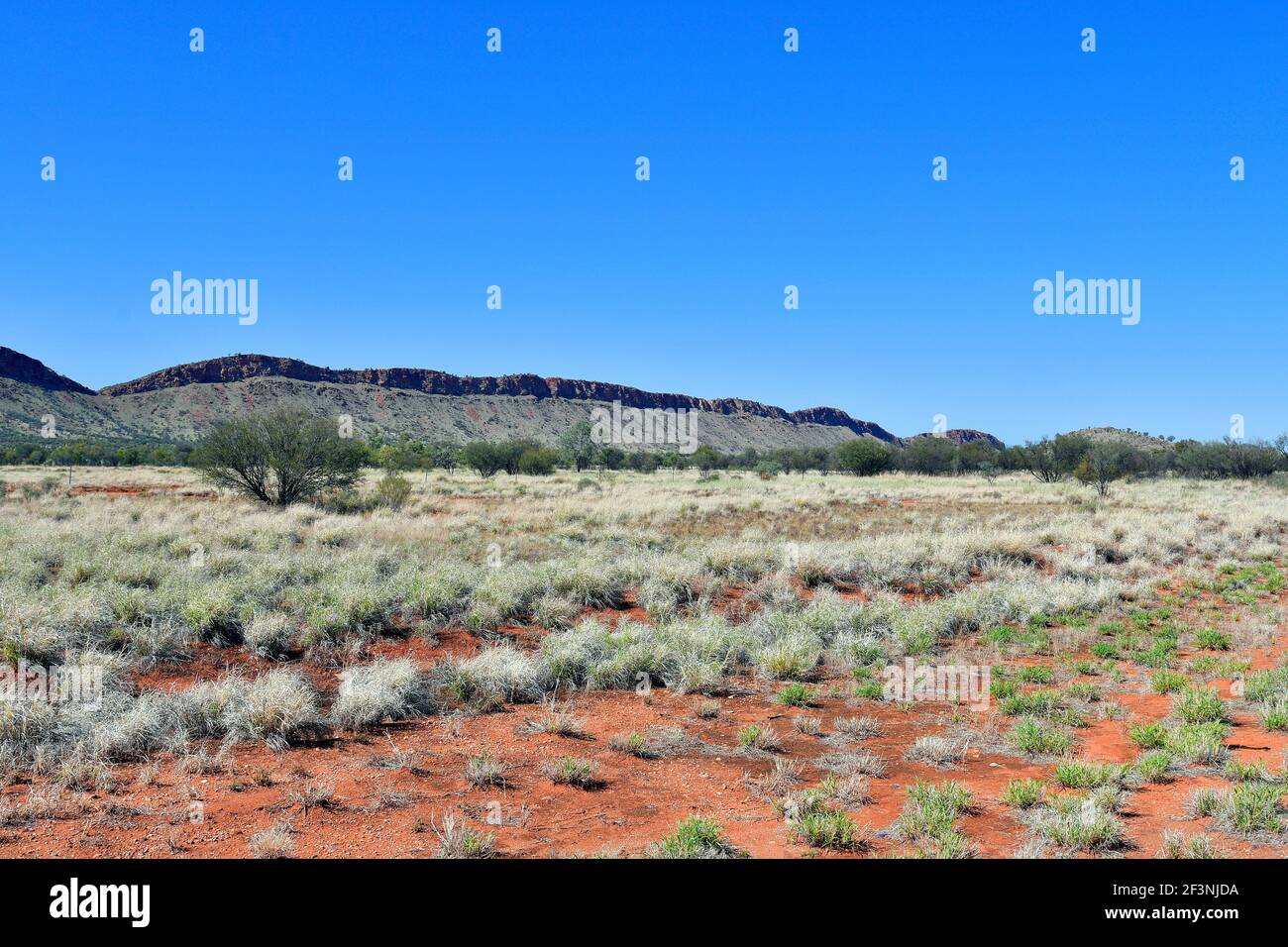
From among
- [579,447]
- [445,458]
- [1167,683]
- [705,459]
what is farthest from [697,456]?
[1167,683]

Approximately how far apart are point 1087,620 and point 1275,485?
156 feet

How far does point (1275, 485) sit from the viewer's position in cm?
4538

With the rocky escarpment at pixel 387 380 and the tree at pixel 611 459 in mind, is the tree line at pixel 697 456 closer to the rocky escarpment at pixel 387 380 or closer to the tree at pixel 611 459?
the tree at pixel 611 459

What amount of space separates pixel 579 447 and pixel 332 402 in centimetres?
7708

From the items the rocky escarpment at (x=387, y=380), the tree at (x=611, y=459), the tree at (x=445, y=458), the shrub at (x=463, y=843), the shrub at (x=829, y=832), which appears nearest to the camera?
the shrub at (x=463, y=843)

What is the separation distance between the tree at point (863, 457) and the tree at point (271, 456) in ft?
165

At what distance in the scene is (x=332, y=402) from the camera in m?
125

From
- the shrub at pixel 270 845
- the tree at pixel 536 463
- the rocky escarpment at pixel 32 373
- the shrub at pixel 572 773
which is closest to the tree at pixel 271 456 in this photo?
the shrub at pixel 572 773

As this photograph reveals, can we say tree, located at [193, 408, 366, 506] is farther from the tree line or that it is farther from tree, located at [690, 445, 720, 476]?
tree, located at [690, 445, 720, 476]

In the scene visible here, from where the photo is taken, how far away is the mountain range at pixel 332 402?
10506 centimetres

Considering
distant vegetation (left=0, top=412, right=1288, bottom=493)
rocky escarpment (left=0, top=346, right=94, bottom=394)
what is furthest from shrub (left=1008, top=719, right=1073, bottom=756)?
rocky escarpment (left=0, top=346, right=94, bottom=394)

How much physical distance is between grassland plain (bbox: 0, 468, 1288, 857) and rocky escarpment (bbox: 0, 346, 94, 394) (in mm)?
132593

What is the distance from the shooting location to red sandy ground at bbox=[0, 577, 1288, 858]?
14.5 feet

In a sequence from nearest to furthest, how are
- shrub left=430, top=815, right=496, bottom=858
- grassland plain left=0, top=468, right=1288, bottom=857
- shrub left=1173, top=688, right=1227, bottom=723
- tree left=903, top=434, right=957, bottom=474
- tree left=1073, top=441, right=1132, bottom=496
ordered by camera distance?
shrub left=430, top=815, right=496, bottom=858 < grassland plain left=0, top=468, right=1288, bottom=857 < shrub left=1173, top=688, right=1227, bottom=723 < tree left=1073, top=441, right=1132, bottom=496 < tree left=903, top=434, right=957, bottom=474
